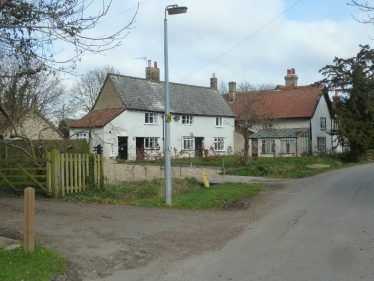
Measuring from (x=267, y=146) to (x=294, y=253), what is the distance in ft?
154

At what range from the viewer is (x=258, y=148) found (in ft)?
181

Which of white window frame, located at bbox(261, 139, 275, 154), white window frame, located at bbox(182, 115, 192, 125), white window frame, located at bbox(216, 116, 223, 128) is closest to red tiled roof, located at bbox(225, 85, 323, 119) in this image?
white window frame, located at bbox(216, 116, 223, 128)

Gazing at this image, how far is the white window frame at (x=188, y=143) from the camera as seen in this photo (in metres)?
52.0

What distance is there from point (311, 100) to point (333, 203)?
42.6 metres

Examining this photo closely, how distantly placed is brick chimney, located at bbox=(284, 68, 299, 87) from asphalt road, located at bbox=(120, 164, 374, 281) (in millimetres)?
52123

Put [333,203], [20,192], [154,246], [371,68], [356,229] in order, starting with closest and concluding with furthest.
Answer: [154,246] < [356,229] < [333,203] < [20,192] < [371,68]

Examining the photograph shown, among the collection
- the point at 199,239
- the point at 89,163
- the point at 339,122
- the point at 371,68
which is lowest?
the point at 199,239

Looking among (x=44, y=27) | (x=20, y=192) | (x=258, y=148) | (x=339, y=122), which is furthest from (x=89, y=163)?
(x=258, y=148)

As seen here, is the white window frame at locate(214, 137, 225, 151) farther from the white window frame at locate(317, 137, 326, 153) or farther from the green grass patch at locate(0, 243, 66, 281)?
the green grass patch at locate(0, 243, 66, 281)

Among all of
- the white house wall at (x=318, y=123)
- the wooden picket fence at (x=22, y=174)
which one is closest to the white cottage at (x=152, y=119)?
the white house wall at (x=318, y=123)

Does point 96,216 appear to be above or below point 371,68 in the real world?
below

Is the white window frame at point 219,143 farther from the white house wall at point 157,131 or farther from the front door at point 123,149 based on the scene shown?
the front door at point 123,149

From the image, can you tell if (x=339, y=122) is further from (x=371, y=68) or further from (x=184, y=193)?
(x=184, y=193)

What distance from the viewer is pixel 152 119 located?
48906mm
